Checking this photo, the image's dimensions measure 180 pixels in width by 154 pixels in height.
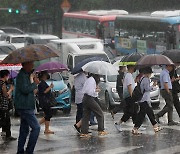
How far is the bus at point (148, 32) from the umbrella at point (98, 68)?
16.5 meters

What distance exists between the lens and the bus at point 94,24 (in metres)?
42.8

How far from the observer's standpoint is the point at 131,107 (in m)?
15.7

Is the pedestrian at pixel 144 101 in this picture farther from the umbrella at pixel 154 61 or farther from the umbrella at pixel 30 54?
the umbrella at pixel 30 54

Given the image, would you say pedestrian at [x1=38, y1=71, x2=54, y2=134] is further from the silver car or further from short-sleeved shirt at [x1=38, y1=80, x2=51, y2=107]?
the silver car

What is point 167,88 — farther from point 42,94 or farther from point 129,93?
point 42,94

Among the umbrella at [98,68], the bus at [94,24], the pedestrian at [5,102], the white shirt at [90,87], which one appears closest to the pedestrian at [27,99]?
the pedestrian at [5,102]

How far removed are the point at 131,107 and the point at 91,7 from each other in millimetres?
50999

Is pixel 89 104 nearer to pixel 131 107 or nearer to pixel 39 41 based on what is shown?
pixel 131 107

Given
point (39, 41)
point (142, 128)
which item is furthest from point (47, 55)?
point (39, 41)

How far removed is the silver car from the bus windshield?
9.53 metres

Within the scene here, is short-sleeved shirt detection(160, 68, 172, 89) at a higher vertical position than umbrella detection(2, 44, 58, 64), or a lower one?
lower

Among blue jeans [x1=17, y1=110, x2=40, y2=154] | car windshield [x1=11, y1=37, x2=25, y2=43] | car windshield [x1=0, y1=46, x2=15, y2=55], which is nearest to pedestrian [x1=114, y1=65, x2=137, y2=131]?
blue jeans [x1=17, y1=110, x2=40, y2=154]

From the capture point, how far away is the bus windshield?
31.8 metres

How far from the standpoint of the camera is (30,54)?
480 inches
